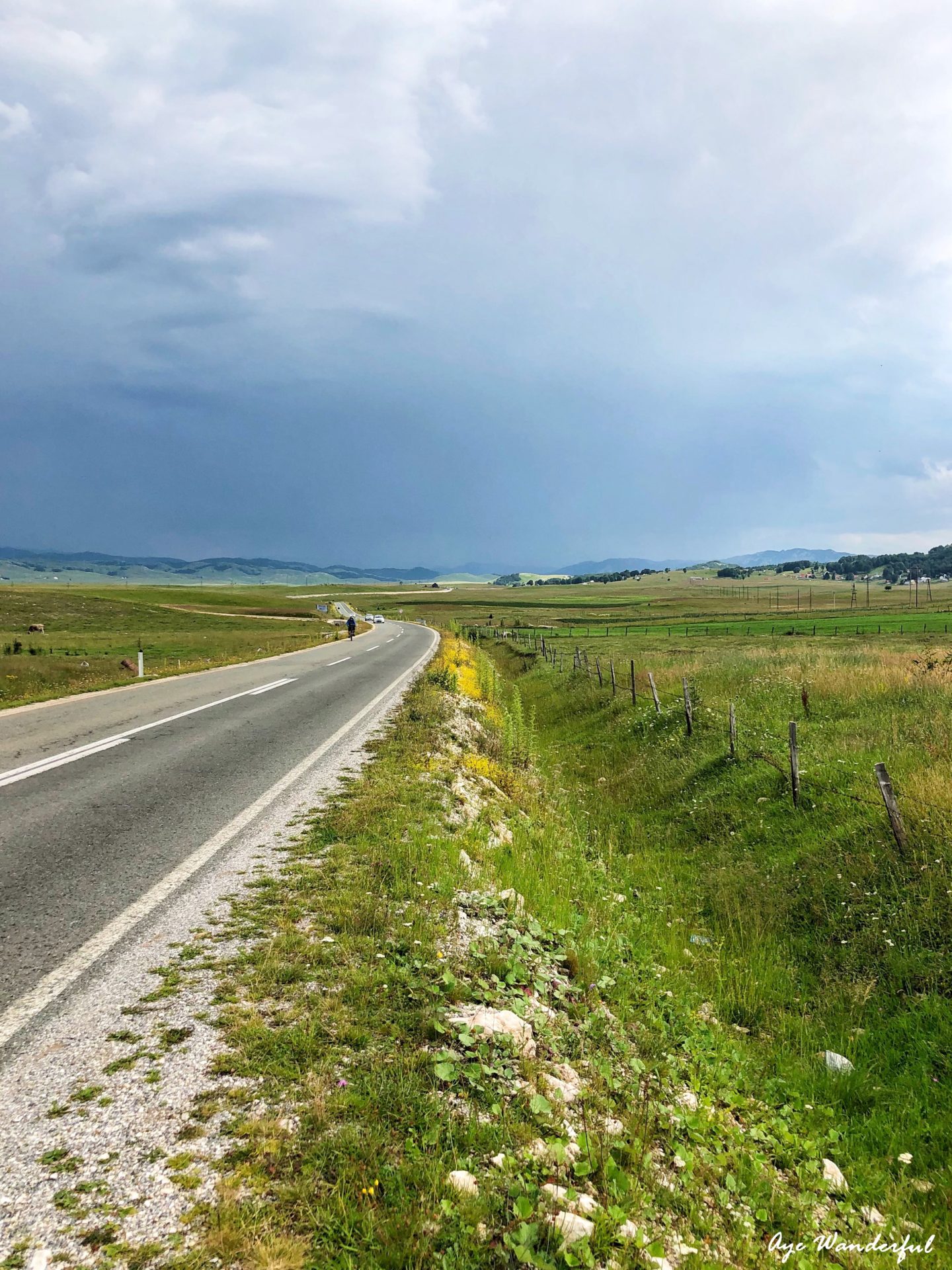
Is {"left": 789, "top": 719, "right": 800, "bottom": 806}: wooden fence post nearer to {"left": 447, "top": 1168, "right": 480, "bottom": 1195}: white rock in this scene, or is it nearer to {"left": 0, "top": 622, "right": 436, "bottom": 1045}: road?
{"left": 0, "top": 622, "right": 436, "bottom": 1045}: road

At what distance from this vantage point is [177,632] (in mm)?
67938

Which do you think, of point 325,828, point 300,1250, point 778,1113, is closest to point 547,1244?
point 300,1250

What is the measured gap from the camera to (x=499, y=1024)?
152 inches

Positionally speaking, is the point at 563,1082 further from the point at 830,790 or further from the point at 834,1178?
the point at 830,790

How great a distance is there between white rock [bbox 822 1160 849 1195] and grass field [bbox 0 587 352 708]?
1645cm

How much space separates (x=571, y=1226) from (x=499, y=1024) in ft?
4.10

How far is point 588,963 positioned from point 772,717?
11.6 m

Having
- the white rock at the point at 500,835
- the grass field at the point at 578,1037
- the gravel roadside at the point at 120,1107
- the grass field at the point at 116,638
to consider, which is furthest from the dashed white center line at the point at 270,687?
the gravel roadside at the point at 120,1107

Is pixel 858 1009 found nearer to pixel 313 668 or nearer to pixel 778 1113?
pixel 778 1113

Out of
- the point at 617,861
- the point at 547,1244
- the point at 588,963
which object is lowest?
the point at 617,861

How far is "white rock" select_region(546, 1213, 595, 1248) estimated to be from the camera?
260 centimetres

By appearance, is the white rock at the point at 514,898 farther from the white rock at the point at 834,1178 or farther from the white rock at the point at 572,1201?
the white rock at the point at 572,1201

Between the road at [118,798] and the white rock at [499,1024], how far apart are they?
8.20ft

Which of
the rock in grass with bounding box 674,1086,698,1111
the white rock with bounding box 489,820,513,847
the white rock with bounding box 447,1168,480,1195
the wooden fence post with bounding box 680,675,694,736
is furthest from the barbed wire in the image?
the white rock with bounding box 447,1168,480,1195
